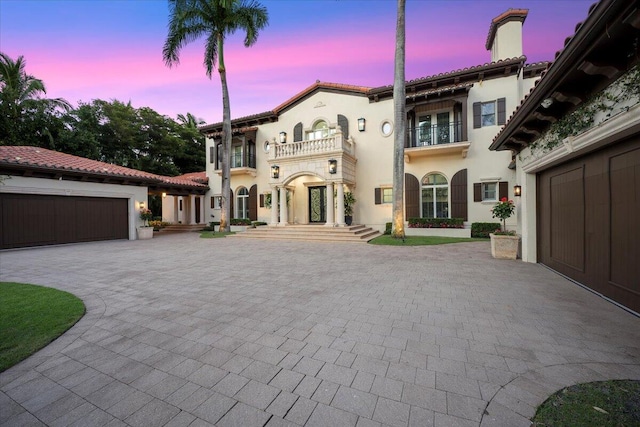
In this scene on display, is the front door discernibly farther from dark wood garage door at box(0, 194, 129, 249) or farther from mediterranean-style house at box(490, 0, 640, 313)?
mediterranean-style house at box(490, 0, 640, 313)

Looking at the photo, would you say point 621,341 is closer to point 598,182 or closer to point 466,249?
point 598,182

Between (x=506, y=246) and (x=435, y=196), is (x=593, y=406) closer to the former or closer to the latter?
(x=506, y=246)

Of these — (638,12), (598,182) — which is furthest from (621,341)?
(638,12)

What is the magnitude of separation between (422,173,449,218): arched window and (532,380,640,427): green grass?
41.5ft

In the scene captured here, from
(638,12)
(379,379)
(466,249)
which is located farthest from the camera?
(466,249)

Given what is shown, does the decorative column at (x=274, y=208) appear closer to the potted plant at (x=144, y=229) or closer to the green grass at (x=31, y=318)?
the potted plant at (x=144, y=229)

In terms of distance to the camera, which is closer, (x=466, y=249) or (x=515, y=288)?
(x=515, y=288)

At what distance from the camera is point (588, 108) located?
4020 mm

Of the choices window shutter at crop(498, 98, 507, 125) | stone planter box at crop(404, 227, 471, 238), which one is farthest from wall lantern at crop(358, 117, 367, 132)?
window shutter at crop(498, 98, 507, 125)

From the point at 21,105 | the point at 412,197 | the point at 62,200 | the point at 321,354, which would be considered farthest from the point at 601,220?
the point at 21,105

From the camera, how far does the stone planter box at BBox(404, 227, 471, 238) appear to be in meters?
12.7

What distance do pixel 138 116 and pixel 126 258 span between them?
2467 centimetres

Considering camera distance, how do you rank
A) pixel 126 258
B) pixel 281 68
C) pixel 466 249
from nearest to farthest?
1. pixel 126 258
2. pixel 466 249
3. pixel 281 68

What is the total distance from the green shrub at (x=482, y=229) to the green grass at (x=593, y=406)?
11669 mm
